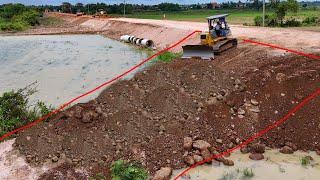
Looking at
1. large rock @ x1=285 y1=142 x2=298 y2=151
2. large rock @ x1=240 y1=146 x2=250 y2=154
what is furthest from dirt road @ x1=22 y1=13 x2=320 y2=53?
large rock @ x1=240 y1=146 x2=250 y2=154

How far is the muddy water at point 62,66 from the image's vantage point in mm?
18094

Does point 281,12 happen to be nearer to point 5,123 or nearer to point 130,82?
point 130,82

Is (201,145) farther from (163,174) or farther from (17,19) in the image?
(17,19)

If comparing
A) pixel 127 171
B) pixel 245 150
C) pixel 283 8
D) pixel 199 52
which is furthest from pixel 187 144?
pixel 283 8

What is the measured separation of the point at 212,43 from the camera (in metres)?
18.0

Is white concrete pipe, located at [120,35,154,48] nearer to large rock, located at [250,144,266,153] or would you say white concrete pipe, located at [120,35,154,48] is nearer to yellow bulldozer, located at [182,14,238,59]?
yellow bulldozer, located at [182,14,238,59]

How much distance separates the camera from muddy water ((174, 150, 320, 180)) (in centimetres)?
1006

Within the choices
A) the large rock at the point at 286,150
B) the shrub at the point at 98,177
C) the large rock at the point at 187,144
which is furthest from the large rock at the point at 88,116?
the large rock at the point at 286,150

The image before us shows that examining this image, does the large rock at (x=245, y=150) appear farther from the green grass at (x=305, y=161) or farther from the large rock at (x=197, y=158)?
the green grass at (x=305, y=161)

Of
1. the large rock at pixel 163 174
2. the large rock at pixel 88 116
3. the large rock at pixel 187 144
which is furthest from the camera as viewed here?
the large rock at pixel 88 116

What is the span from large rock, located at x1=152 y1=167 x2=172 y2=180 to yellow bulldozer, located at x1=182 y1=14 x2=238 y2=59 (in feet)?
27.1

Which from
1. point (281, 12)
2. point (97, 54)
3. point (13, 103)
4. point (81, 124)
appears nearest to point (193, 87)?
point (81, 124)

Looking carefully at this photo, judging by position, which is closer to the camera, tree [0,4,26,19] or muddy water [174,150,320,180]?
muddy water [174,150,320,180]

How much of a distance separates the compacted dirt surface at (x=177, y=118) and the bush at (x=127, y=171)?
26 centimetres
